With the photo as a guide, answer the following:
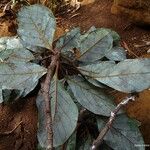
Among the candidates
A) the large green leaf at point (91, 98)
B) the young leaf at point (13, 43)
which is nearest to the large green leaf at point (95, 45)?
the large green leaf at point (91, 98)

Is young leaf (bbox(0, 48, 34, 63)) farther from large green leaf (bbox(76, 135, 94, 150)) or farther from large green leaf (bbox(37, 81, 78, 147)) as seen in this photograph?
large green leaf (bbox(76, 135, 94, 150))

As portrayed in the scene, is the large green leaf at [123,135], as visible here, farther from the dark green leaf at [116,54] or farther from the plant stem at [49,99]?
the dark green leaf at [116,54]

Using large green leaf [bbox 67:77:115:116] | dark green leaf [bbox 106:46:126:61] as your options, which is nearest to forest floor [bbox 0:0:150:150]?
dark green leaf [bbox 106:46:126:61]

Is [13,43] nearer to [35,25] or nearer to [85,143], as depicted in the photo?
[35,25]

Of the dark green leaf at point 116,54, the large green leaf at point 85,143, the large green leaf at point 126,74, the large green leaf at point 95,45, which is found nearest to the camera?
the large green leaf at point 126,74

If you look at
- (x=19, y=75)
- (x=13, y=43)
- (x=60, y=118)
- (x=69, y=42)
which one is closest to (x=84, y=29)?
(x=13, y=43)

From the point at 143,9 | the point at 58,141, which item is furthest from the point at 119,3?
the point at 58,141
